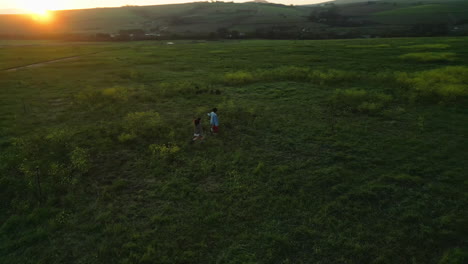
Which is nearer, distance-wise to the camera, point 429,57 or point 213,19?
point 429,57

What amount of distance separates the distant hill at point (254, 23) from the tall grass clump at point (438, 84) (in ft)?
211

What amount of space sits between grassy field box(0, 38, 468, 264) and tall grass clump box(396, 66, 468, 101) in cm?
18

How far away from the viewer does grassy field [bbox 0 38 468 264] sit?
10.3 metres

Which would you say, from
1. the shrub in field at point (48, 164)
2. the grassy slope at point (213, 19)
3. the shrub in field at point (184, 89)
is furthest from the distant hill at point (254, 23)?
the shrub in field at point (48, 164)

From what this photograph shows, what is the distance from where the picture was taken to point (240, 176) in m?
14.5

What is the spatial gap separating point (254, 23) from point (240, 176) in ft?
450

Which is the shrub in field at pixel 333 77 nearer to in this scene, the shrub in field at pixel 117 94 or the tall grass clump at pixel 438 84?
the tall grass clump at pixel 438 84

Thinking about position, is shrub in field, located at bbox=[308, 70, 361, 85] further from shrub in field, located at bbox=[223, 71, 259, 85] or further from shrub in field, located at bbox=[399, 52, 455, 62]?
shrub in field, located at bbox=[399, 52, 455, 62]

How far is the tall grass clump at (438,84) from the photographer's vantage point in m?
25.1

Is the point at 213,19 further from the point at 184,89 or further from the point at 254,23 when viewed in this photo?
the point at 184,89

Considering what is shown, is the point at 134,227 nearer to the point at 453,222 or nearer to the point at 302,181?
the point at 302,181

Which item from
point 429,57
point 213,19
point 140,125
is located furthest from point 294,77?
point 213,19

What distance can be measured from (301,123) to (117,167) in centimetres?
1356

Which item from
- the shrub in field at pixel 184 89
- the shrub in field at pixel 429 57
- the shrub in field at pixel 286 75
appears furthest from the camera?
the shrub in field at pixel 429 57
